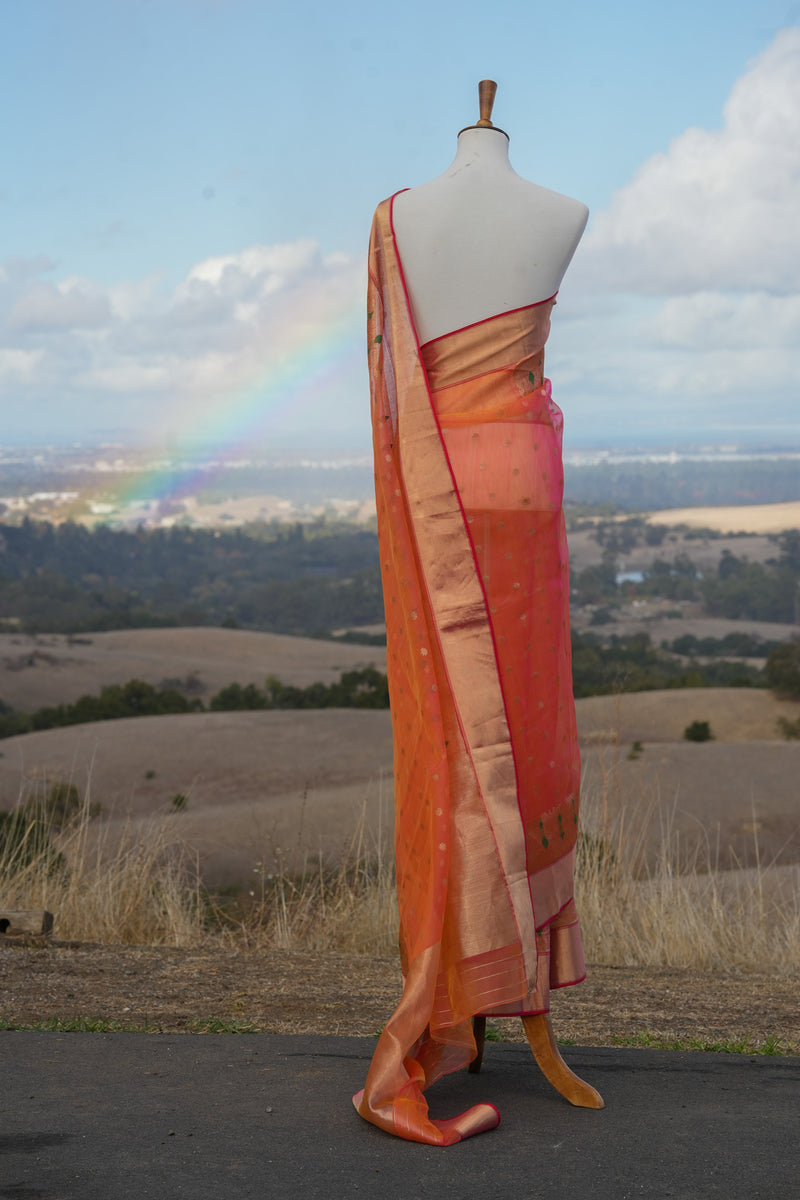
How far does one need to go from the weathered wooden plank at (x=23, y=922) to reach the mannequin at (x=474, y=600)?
2.67 metres

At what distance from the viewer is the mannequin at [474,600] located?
2.58 meters

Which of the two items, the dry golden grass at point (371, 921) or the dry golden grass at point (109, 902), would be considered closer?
the dry golden grass at point (371, 921)

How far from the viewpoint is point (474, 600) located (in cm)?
264

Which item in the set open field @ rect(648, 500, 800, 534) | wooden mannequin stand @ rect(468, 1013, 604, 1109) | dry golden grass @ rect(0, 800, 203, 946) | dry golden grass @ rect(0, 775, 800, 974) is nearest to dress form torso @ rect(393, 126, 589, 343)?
wooden mannequin stand @ rect(468, 1013, 604, 1109)

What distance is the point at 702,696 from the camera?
29.3 meters

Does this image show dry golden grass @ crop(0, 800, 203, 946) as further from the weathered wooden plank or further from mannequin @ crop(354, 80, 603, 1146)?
mannequin @ crop(354, 80, 603, 1146)

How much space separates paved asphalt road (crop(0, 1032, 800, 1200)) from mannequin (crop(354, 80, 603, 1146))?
152mm

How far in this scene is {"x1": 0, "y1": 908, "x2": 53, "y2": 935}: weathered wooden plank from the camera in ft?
15.8

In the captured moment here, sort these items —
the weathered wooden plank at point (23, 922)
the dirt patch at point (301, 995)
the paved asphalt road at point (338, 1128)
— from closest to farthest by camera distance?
1. the paved asphalt road at point (338, 1128)
2. the dirt patch at point (301, 995)
3. the weathered wooden plank at point (23, 922)

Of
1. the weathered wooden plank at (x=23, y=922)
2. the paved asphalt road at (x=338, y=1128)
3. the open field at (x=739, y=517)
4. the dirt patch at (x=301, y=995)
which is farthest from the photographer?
the open field at (x=739, y=517)

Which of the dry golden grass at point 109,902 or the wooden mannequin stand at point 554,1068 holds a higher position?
the wooden mannequin stand at point 554,1068

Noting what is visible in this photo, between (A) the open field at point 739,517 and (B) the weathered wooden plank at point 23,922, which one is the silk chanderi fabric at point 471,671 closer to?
(B) the weathered wooden plank at point 23,922

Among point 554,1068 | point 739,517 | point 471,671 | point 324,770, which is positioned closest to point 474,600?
point 471,671

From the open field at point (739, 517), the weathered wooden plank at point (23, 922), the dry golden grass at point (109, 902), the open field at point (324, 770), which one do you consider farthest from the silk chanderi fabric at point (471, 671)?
the open field at point (739, 517)
